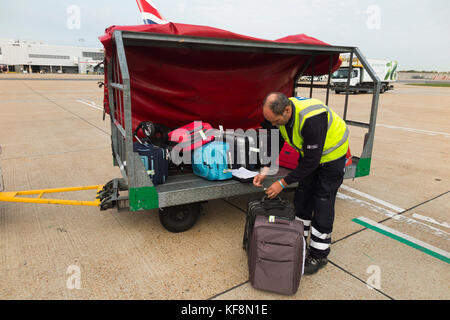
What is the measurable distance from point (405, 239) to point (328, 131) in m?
1.75

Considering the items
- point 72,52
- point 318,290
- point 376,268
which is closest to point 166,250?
point 318,290

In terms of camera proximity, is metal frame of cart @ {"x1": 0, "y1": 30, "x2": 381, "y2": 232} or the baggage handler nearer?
the baggage handler

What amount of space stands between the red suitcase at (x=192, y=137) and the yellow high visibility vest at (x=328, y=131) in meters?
1.17

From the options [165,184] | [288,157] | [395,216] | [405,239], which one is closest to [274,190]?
[165,184]

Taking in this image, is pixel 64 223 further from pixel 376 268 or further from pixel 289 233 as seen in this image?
pixel 376 268

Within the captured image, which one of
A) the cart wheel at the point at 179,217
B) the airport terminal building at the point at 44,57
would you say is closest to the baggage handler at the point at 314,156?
the cart wheel at the point at 179,217

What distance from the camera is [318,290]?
2643 mm

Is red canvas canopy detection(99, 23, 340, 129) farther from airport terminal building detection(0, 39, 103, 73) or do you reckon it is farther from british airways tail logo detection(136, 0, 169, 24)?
airport terminal building detection(0, 39, 103, 73)

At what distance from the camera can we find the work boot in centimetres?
284

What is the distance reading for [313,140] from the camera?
2564 mm

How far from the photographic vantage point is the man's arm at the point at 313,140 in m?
2.55

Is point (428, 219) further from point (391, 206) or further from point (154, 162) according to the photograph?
point (154, 162)

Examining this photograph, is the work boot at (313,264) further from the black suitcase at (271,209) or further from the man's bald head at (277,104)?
the man's bald head at (277,104)

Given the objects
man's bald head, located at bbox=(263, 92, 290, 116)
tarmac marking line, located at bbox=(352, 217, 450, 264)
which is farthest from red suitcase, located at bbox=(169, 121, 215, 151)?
tarmac marking line, located at bbox=(352, 217, 450, 264)
